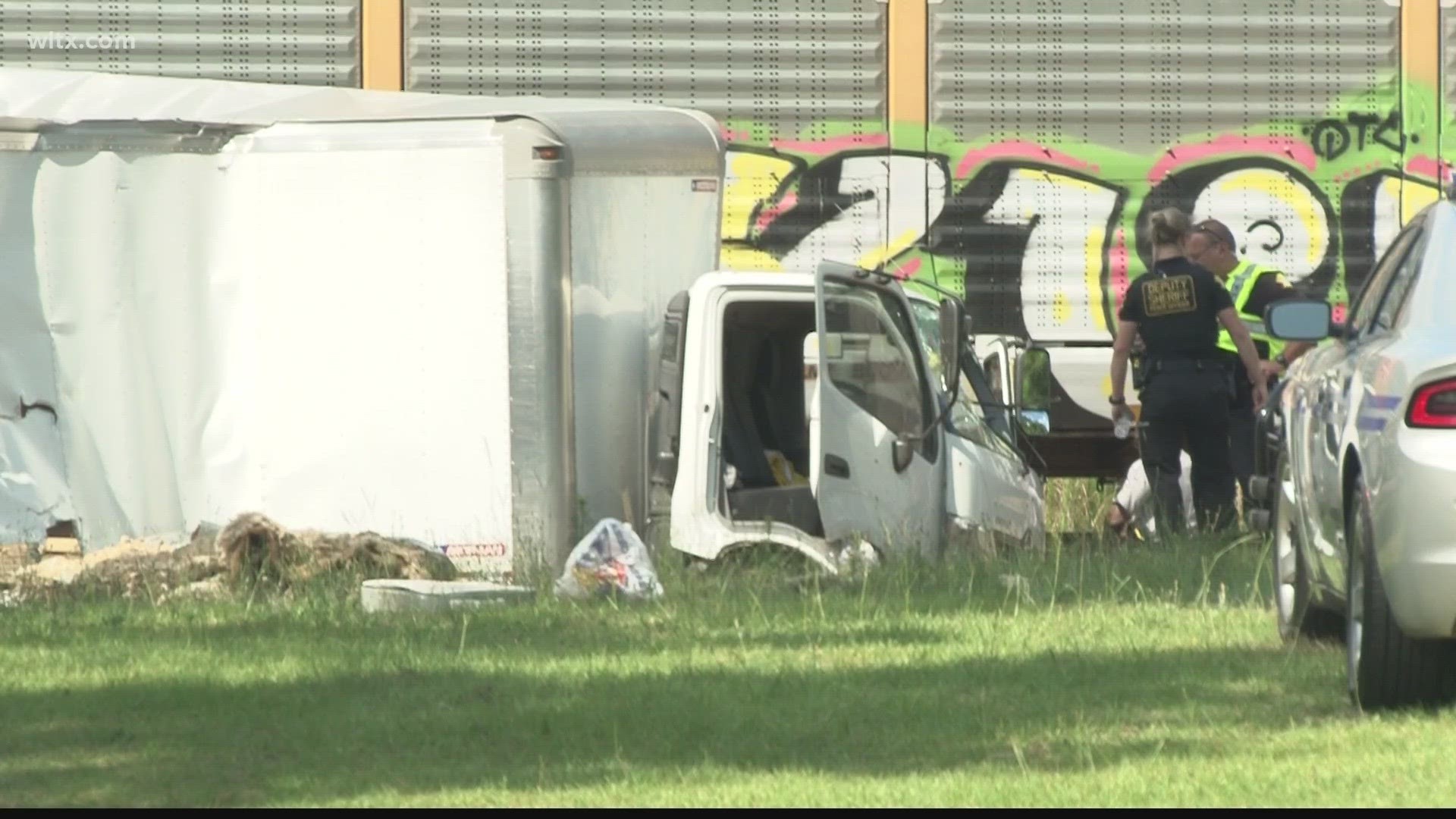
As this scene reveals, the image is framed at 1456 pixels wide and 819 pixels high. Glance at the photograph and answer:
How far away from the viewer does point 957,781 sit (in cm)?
568

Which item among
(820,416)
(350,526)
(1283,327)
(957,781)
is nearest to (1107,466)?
(820,416)

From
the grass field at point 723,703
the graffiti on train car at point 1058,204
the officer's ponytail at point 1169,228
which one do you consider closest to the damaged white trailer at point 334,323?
the grass field at point 723,703

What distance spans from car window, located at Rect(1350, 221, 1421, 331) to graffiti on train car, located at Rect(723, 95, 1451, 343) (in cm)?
514

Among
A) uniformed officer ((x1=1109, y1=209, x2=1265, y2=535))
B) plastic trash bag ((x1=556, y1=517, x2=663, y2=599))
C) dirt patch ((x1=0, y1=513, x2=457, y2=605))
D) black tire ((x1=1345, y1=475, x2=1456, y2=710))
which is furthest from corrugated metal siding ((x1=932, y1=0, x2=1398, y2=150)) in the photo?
black tire ((x1=1345, y1=475, x2=1456, y2=710))

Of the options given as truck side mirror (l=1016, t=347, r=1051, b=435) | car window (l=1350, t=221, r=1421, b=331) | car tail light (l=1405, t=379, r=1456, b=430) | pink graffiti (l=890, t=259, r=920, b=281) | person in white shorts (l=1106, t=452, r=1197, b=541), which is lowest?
person in white shorts (l=1106, t=452, r=1197, b=541)

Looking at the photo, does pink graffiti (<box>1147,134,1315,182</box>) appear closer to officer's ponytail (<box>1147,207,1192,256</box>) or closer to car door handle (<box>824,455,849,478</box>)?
officer's ponytail (<box>1147,207,1192,256</box>)

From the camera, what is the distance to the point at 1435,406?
19.7ft

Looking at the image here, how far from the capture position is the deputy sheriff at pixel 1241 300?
40.3 ft

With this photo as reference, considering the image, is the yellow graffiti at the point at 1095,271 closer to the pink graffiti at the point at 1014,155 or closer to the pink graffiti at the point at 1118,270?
the pink graffiti at the point at 1118,270

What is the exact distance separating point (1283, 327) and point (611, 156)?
3.54 meters

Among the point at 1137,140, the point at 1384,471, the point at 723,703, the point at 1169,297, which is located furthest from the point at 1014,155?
the point at 1384,471

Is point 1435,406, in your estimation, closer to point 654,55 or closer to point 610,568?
point 610,568

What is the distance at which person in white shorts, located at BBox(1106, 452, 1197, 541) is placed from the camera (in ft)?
41.0

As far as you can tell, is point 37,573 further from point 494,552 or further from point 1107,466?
point 1107,466
